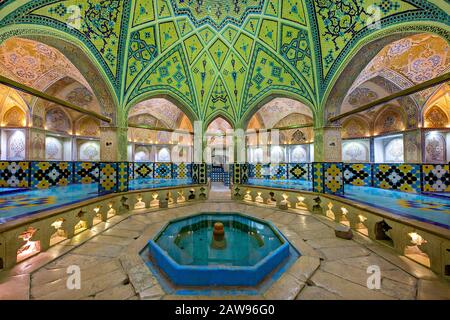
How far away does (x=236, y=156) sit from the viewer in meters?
8.41

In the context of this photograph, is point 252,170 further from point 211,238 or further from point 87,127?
point 87,127

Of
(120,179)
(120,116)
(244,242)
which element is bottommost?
(244,242)

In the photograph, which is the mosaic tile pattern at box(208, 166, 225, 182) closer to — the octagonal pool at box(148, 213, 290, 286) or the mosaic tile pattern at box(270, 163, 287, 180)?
the mosaic tile pattern at box(270, 163, 287, 180)

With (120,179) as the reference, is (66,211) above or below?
below

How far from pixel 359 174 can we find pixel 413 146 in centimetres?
368

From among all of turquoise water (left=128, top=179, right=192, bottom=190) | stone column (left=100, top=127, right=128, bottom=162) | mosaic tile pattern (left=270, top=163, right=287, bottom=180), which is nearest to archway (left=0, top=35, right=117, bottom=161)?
stone column (left=100, top=127, right=128, bottom=162)

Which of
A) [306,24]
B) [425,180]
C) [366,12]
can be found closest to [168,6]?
[306,24]

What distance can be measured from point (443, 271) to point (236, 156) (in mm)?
6656

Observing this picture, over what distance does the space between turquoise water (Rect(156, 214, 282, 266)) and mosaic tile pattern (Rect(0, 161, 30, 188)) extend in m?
7.00

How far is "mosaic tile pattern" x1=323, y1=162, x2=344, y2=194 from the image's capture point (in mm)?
5969

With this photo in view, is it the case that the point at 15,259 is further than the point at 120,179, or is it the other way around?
the point at 120,179

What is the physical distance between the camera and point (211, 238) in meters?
4.36

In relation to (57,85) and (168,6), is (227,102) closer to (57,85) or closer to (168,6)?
(168,6)

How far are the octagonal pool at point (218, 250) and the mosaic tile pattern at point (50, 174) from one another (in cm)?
665
